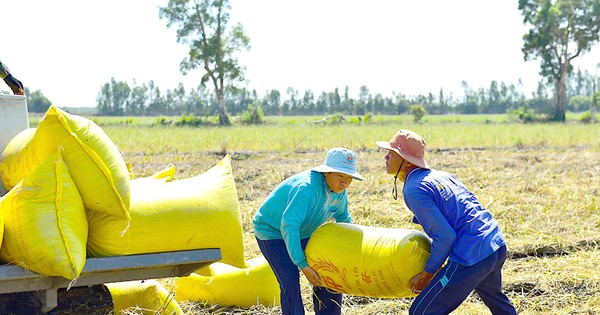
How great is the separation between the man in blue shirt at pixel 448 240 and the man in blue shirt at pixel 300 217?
0.41 meters

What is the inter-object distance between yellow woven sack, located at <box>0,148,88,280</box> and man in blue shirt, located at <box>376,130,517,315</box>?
5.44 ft

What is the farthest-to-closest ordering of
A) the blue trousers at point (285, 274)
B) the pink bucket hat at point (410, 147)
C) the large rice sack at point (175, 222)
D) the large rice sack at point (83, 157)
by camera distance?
the blue trousers at point (285, 274) < the pink bucket hat at point (410, 147) < the large rice sack at point (175, 222) < the large rice sack at point (83, 157)

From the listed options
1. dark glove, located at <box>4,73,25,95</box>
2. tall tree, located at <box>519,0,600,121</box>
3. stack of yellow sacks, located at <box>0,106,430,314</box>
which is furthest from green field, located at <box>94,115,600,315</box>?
tall tree, located at <box>519,0,600,121</box>

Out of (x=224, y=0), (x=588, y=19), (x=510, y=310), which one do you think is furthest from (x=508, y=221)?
(x=588, y=19)

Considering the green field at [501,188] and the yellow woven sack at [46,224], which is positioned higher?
the yellow woven sack at [46,224]

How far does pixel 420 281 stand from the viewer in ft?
12.0

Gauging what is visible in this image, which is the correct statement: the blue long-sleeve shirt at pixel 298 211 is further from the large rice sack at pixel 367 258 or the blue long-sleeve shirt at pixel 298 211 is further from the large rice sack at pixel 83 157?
the large rice sack at pixel 83 157

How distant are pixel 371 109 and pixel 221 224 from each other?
80299 millimetres

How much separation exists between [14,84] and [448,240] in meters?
2.64

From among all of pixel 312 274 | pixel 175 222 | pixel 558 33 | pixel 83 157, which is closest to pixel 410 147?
pixel 312 274

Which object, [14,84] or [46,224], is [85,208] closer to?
[46,224]

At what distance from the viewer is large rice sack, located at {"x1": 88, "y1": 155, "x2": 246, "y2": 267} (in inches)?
134

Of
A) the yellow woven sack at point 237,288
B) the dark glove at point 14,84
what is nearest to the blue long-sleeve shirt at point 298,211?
the yellow woven sack at point 237,288

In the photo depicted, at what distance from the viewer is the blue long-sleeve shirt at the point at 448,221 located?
3529mm
